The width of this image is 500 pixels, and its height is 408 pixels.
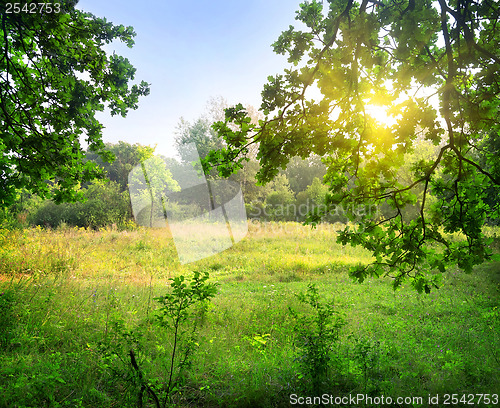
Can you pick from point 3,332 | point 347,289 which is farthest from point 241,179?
point 3,332

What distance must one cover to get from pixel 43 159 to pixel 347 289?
785 cm

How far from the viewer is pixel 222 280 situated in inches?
379

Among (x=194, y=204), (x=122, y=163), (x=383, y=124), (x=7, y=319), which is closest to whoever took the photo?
(x=383, y=124)

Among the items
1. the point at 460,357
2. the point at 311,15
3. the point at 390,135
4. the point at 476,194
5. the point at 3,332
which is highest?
the point at 311,15

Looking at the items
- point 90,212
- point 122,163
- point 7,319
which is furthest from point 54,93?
point 122,163

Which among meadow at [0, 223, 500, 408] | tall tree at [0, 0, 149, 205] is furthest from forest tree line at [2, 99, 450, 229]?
tall tree at [0, 0, 149, 205]

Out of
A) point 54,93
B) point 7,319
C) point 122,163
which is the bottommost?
point 7,319

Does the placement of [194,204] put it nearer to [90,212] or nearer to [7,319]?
[90,212]

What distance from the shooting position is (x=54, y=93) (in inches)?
161

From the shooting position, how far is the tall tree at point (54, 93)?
3512 millimetres

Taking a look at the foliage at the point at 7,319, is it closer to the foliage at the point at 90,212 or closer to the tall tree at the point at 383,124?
the tall tree at the point at 383,124

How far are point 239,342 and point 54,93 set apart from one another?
4663 mm

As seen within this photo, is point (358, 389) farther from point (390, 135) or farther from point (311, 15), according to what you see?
point (311, 15)

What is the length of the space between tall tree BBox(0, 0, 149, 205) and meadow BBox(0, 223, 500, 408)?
6.78 ft
